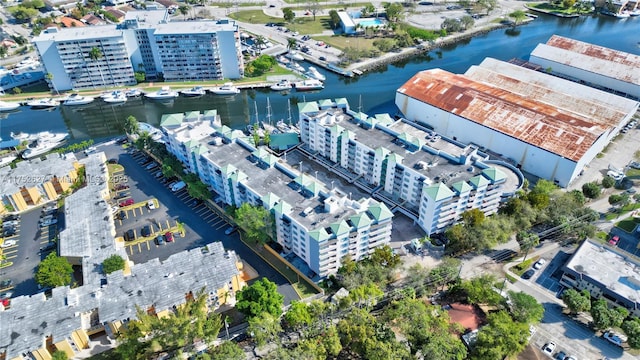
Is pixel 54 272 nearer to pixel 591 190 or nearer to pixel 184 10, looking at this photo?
pixel 591 190

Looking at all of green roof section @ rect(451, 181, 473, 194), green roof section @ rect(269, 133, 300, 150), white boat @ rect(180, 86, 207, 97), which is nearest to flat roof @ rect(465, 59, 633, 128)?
green roof section @ rect(451, 181, 473, 194)

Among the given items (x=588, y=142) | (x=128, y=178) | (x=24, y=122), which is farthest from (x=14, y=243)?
(x=588, y=142)

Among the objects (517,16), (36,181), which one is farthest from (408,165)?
(517,16)

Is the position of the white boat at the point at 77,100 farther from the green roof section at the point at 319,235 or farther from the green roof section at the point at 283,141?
the green roof section at the point at 319,235

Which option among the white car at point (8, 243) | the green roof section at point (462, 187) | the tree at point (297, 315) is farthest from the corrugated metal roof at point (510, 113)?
the white car at point (8, 243)

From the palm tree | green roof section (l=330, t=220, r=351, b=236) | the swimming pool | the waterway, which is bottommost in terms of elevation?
the waterway

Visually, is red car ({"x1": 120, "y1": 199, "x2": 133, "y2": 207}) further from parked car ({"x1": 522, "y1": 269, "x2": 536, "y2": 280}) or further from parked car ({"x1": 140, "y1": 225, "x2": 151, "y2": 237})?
parked car ({"x1": 522, "y1": 269, "x2": 536, "y2": 280})
